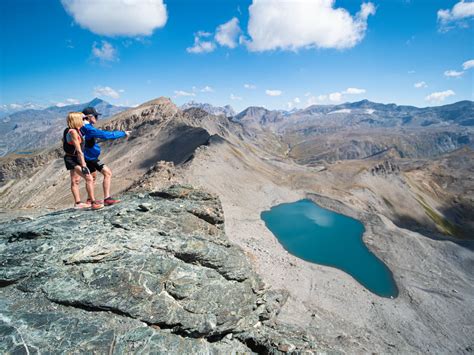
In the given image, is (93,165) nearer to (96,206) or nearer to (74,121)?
(96,206)

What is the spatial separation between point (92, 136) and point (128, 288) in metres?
7.43

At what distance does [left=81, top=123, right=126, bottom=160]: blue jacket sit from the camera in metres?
12.6

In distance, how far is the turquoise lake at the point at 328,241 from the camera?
50.8 metres

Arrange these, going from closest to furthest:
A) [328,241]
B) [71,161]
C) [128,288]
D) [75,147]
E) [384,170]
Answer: [128,288], [75,147], [71,161], [328,241], [384,170]

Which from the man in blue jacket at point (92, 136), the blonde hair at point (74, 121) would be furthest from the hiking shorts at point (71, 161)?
the blonde hair at point (74, 121)

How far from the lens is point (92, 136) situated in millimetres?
12820

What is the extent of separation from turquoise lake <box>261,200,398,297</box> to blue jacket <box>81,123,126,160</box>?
48417 millimetres

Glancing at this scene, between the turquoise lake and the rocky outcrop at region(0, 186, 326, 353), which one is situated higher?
the rocky outcrop at region(0, 186, 326, 353)

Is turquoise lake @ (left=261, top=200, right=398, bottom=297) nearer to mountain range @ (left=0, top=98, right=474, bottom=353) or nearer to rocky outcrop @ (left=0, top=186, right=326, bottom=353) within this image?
mountain range @ (left=0, top=98, right=474, bottom=353)

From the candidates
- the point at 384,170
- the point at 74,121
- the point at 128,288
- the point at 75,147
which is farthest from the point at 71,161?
the point at 384,170

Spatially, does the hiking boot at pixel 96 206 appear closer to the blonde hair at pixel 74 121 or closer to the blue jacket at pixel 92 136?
the blue jacket at pixel 92 136

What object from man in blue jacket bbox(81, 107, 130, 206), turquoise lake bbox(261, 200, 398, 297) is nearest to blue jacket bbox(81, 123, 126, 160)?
man in blue jacket bbox(81, 107, 130, 206)

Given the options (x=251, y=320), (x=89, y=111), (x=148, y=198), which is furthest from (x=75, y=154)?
(x=251, y=320)

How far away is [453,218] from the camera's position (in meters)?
107
